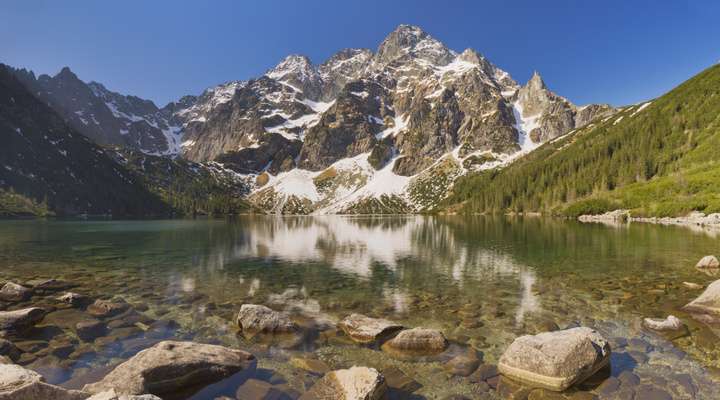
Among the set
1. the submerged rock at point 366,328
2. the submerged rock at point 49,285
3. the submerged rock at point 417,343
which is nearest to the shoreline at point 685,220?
the submerged rock at point 417,343

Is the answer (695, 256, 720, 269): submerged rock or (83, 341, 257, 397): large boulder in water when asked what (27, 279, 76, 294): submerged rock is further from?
(695, 256, 720, 269): submerged rock

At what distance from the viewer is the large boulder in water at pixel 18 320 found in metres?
19.0

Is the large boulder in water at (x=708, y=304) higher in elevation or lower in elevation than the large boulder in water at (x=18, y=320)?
higher

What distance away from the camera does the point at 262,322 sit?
1978cm

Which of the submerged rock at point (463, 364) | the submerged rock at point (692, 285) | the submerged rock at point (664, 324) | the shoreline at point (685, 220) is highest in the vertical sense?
the shoreline at point (685, 220)

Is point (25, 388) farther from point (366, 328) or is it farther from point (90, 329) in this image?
point (366, 328)

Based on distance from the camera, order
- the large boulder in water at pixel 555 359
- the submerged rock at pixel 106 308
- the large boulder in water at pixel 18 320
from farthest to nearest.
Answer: the submerged rock at pixel 106 308
the large boulder in water at pixel 18 320
the large boulder in water at pixel 555 359

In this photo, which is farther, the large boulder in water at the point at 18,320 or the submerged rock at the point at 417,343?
the large boulder in water at the point at 18,320

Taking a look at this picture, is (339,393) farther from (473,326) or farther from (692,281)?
(692,281)

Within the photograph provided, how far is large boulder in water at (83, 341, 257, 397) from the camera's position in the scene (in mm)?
12559

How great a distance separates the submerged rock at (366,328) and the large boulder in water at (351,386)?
5.43 metres

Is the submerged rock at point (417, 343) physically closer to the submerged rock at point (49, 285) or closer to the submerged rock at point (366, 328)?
the submerged rock at point (366, 328)

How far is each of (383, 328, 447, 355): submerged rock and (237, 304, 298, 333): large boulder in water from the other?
550 centimetres

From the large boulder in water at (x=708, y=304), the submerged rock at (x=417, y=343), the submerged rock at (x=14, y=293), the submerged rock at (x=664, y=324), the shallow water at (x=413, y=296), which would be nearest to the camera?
the shallow water at (x=413, y=296)
